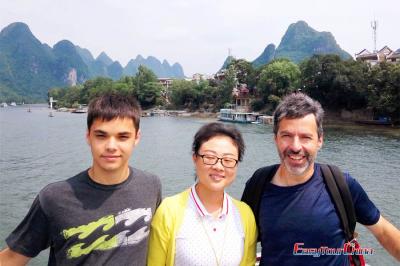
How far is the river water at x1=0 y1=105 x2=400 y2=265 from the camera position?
40.3 feet

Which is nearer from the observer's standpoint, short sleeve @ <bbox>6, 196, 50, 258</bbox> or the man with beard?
short sleeve @ <bbox>6, 196, 50, 258</bbox>

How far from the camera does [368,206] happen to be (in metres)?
2.16

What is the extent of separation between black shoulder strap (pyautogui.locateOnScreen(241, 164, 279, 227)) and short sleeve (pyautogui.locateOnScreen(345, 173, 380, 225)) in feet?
1.52

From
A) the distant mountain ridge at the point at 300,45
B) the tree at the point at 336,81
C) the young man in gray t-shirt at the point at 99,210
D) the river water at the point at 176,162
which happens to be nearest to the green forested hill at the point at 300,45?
the distant mountain ridge at the point at 300,45

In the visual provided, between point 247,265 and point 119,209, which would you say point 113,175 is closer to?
point 119,209

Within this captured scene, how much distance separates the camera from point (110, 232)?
182 centimetres

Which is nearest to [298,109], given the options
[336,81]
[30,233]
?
[30,233]

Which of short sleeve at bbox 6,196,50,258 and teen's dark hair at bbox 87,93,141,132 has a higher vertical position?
teen's dark hair at bbox 87,93,141,132

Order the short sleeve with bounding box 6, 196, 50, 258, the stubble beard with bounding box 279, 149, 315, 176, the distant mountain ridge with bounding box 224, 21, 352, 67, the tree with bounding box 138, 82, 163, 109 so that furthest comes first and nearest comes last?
the distant mountain ridge with bounding box 224, 21, 352, 67
the tree with bounding box 138, 82, 163, 109
the stubble beard with bounding box 279, 149, 315, 176
the short sleeve with bounding box 6, 196, 50, 258

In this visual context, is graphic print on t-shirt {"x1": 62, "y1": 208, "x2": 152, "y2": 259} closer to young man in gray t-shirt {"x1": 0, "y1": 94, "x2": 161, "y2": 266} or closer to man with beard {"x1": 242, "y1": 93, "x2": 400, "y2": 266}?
young man in gray t-shirt {"x1": 0, "y1": 94, "x2": 161, "y2": 266}

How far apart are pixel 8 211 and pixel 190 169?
30.8 feet

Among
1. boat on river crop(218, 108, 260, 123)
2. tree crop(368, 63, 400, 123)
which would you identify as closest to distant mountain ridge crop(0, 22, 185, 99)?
boat on river crop(218, 108, 260, 123)

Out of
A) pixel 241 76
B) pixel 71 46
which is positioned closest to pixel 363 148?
pixel 241 76

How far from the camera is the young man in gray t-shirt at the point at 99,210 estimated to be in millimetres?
1766
